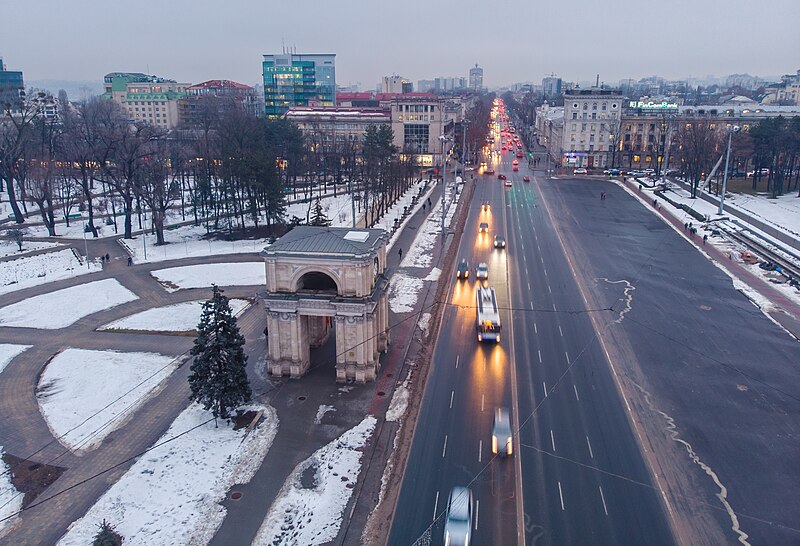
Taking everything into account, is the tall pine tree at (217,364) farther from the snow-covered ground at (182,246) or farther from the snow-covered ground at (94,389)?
the snow-covered ground at (182,246)

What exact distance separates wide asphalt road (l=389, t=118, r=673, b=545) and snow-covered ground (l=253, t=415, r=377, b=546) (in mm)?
2838

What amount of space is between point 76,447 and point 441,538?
2056 centimetres

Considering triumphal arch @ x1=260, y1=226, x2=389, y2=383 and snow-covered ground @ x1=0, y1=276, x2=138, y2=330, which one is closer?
triumphal arch @ x1=260, y1=226, x2=389, y2=383

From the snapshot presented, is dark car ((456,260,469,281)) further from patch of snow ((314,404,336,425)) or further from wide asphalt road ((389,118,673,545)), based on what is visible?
patch of snow ((314,404,336,425))

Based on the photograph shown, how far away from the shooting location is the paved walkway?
88.0 feet

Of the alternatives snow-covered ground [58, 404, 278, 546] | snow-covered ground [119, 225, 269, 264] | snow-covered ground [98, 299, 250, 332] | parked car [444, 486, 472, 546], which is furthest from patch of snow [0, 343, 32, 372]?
parked car [444, 486, 472, 546]

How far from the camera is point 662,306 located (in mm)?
51125

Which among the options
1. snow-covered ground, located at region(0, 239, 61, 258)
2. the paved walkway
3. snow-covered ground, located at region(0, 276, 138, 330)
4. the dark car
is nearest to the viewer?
the paved walkway

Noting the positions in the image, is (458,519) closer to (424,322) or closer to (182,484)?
(182,484)

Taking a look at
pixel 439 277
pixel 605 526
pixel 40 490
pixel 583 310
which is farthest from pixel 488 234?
pixel 40 490

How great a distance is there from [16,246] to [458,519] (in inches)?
2799

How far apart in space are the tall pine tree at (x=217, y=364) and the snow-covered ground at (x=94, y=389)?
5.54 meters

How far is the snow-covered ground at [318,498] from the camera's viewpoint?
25234 millimetres

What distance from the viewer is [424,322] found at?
1882 inches
